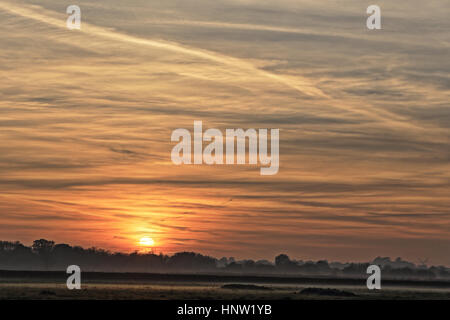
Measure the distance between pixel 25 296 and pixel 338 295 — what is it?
195ft
